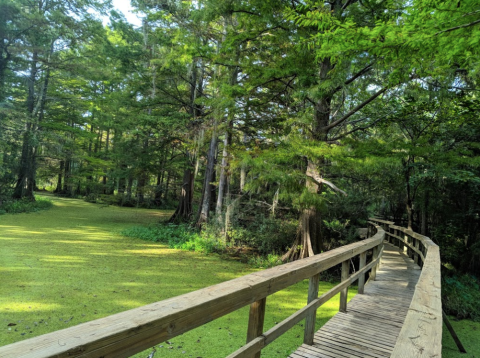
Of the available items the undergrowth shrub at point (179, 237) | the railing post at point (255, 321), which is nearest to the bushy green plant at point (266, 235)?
the undergrowth shrub at point (179, 237)

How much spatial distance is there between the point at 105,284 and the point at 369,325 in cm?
503

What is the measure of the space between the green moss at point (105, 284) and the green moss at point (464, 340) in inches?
74.2

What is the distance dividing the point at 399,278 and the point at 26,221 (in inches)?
548

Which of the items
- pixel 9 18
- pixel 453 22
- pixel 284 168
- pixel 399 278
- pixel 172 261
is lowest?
pixel 172 261

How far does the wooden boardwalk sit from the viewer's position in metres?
2.78

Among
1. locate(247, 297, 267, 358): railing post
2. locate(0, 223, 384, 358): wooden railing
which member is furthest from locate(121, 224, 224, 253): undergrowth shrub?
locate(247, 297, 267, 358): railing post

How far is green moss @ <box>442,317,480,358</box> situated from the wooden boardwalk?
1.17 meters

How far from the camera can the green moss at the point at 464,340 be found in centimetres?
480

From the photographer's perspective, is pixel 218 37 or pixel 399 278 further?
pixel 218 37

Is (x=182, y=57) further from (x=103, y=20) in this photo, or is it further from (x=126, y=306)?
(x=103, y=20)

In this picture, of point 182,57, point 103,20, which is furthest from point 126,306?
point 103,20

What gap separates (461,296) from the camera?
7430 millimetres

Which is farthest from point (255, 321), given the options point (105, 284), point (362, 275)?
point (105, 284)

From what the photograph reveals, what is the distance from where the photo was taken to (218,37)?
11648 mm
